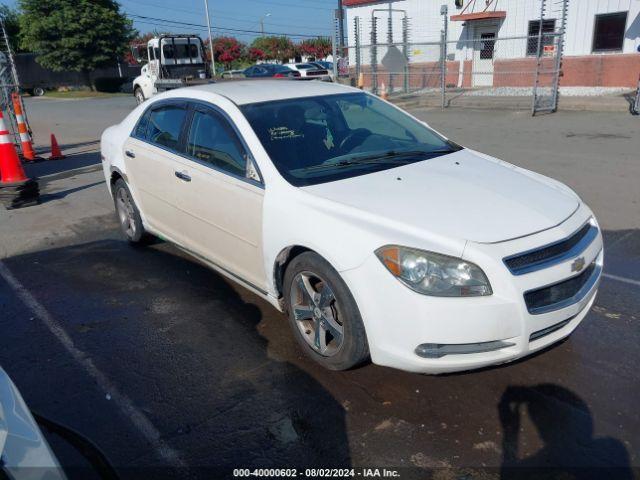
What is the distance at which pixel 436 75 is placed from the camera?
72.4 ft

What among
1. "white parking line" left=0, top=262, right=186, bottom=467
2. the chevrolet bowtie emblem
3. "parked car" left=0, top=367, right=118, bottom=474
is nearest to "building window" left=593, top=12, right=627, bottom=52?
the chevrolet bowtie emblem

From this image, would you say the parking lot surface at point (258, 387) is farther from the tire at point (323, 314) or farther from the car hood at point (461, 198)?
the car hood at point (461, 198)

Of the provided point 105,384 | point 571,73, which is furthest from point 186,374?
point 571,73

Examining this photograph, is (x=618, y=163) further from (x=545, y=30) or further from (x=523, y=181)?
(x=545, y=30)

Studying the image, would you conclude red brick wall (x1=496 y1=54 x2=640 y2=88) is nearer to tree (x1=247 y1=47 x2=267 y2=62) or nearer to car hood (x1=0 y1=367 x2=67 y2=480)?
car hood (x1=0 y1=367 x2=67 y2=480)

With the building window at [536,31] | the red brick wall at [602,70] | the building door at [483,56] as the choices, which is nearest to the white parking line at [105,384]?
the red brick wall at [602,70]

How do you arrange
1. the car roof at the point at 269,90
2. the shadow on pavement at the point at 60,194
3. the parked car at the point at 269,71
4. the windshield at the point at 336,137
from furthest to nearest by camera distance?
the parked car at the point at 269,71
the shadow on pavement at the point at 60,194
the car roof at the point at 269,90
the windshield at the point at 336,137

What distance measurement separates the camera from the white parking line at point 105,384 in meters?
2.82

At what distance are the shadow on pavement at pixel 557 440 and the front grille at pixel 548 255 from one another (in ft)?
2.56

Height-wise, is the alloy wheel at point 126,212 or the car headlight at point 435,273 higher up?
the car headlight at point 435,273

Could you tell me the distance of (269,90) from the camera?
4383mm

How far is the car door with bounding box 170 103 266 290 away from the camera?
369 centimetres

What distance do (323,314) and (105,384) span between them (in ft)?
4.65

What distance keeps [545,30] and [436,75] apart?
4227 millimetres
